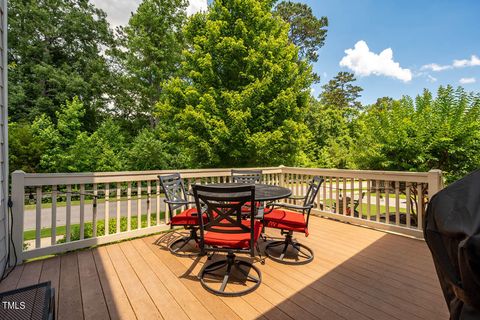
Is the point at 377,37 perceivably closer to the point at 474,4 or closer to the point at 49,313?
the point at 474,4

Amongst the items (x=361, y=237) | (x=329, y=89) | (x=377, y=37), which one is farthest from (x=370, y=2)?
(x=329, y=89)

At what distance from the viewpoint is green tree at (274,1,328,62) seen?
17.8 metres

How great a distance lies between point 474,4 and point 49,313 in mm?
9161

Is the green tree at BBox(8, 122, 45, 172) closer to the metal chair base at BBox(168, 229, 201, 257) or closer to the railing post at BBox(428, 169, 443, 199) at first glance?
the metal chair base at BBox(168, 229, 201, 257)

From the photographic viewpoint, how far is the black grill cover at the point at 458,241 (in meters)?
0.71

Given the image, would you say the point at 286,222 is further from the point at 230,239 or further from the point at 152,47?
the point at 152,47

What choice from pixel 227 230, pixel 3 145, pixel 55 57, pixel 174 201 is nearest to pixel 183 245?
pixel 174 201

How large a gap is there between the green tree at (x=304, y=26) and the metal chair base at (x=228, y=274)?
18081 millimetres

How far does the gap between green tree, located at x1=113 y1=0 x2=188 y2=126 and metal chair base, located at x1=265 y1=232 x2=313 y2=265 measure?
1389 centimetres

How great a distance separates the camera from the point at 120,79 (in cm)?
1631

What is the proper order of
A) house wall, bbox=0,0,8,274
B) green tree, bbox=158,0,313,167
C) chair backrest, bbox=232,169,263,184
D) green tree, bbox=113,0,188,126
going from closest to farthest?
1. house wall, bbox=0,0,8,274
2. chair backrest, bbox=232,169,263,184
3. green tree, bbox=158,0,313,167
4. green tree, bbox=113,0,188,126

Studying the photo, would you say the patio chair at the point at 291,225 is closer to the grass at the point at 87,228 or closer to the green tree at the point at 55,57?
the grass at the point at 87,228

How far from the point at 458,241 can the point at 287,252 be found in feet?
9.18

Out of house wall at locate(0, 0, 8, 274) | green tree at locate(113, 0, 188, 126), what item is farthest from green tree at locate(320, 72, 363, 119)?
house wall at locate(0, 0, 8, 274)
